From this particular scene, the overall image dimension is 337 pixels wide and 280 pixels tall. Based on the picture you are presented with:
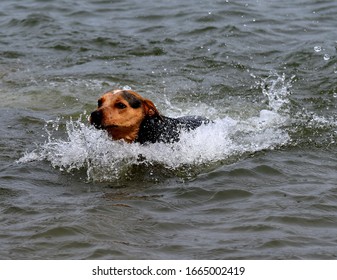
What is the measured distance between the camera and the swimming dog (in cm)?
747

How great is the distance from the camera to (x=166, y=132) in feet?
27.1

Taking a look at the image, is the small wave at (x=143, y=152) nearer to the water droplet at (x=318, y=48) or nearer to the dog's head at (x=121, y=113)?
the dog's head at (x=121, y=113)

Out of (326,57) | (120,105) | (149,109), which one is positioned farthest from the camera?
(326,57)

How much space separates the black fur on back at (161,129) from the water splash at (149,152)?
0.23 ft

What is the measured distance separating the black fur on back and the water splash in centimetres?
7

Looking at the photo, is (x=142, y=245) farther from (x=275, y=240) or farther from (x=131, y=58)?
(x=131, y=58)

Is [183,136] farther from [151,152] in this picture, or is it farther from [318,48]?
[318,48]

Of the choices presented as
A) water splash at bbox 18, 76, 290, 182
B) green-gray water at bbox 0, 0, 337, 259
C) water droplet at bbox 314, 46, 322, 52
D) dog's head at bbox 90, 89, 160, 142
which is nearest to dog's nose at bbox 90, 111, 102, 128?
dog's head at bbox 90, 89, 160, 142

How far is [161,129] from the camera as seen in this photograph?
817 cm

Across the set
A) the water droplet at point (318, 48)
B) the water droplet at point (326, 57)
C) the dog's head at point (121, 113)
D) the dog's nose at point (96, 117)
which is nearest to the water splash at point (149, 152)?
the dog's head at point (121, 113)

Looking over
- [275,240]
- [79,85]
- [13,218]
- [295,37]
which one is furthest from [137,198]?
[295,37]

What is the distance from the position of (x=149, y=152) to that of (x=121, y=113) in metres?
0.73

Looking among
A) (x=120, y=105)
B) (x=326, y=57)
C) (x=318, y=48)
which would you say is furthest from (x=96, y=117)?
(x=318, y=48)

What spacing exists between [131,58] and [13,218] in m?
6.88
